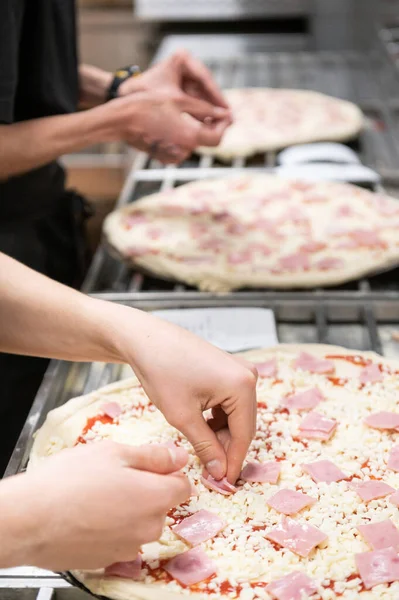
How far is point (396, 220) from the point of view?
2.13 meters

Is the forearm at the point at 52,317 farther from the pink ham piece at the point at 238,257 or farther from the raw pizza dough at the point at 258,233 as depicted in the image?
the pink ham piece at the point at 238,257

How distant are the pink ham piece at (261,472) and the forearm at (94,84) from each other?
131 centimetres

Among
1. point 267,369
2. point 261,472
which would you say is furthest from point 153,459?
point 267,369

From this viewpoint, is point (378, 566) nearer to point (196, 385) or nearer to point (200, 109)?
point (196, 385)

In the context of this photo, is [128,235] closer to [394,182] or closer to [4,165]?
[4,165]

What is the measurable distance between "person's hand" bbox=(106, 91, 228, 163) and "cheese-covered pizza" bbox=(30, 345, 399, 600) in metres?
0.64

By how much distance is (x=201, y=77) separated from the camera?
212 centimetres

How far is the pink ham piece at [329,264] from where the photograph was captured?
1.87m

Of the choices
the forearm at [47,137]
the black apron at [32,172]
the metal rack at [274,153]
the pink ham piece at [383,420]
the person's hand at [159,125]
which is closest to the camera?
the pink ham piece at [383,420]

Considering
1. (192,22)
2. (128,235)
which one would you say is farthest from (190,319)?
(192,22)

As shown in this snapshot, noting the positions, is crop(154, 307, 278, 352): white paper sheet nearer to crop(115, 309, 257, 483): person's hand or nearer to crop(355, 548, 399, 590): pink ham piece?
crop(115, 309, 257, 483): person's hand

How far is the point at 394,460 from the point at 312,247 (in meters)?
0.87

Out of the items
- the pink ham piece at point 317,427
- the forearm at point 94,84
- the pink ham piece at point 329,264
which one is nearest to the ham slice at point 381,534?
the pink ham piece at point 317,427

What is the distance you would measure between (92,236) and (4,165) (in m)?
1.87
